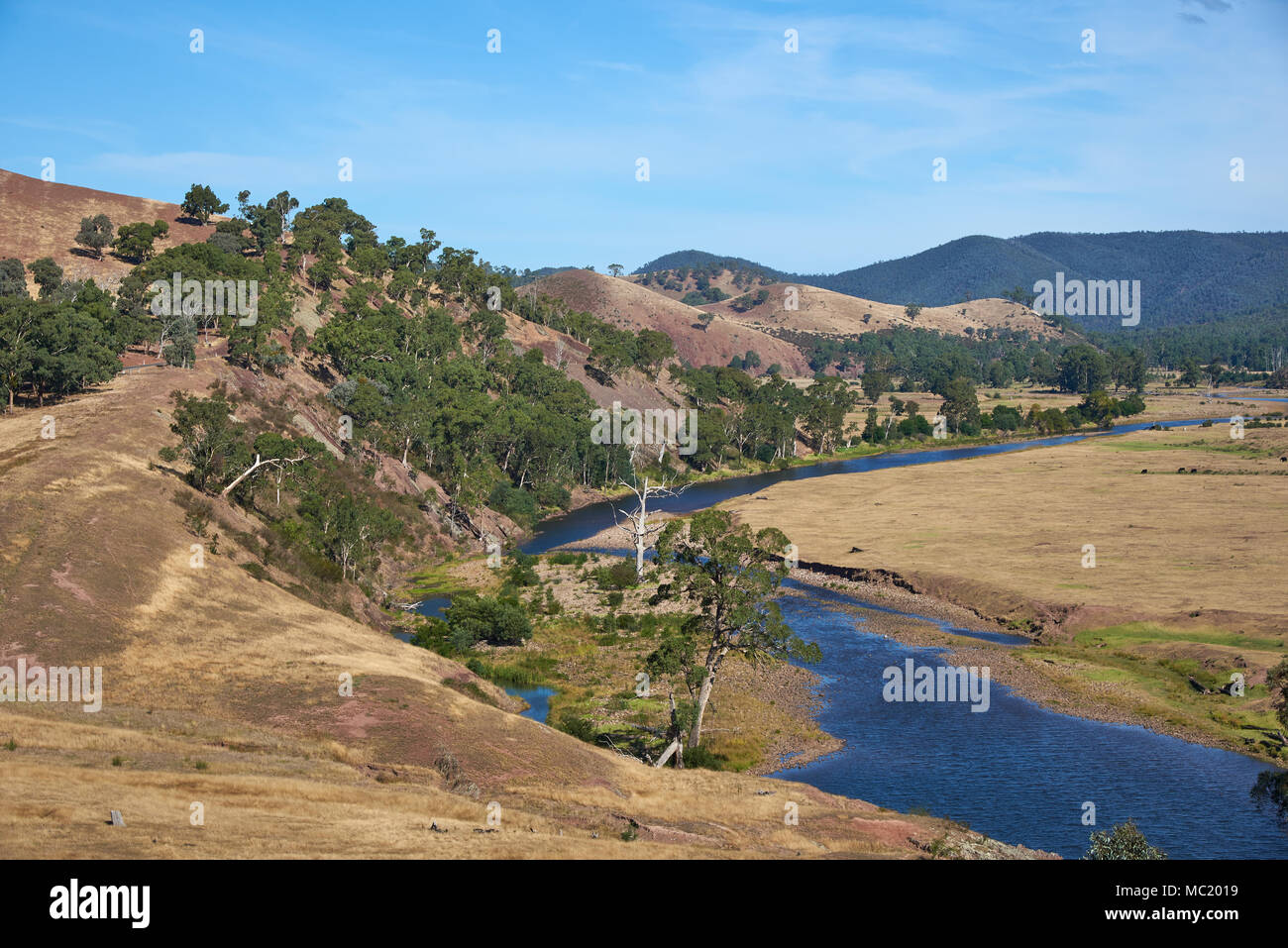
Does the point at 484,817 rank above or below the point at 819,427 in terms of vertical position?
below

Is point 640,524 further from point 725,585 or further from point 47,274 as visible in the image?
point 47,274

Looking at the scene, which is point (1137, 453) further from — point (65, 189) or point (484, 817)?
point (65, 189)

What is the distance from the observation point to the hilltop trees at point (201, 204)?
527 feet

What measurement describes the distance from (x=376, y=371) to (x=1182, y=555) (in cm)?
8357

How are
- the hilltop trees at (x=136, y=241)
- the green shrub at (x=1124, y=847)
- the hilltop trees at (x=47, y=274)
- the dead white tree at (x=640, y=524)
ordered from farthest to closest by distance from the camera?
the hilltop trees at (x=136, y=241), the hilltop trees at (x=47, y=274), the dead white tree at (x=640, y=524), the green shrub at (x=1124, y=847)

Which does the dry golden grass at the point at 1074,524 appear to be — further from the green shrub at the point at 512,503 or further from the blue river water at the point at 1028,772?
the green shrub at the point at 512,503

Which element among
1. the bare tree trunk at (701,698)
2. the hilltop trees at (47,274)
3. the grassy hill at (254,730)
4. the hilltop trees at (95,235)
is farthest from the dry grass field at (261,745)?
the hilltop trees at (95,235)

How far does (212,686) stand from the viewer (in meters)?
42.7

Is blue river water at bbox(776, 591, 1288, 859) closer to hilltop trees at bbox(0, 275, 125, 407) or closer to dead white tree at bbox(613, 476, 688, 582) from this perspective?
dead white tree at bbox(613, 476, 688, 582)

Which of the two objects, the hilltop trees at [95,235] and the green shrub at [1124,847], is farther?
the hilltop trees at [95,235]

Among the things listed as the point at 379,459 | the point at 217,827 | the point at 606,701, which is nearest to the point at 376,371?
Answer: the point at 379,459

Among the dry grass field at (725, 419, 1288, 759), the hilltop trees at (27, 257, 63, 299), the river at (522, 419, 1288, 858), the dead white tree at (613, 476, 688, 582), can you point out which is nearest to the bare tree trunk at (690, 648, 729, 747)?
the river at (522, 419, 1288, 858)

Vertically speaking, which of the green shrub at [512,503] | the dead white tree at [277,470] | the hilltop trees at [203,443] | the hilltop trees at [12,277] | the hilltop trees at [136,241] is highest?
the hilltop trees at [136,241]

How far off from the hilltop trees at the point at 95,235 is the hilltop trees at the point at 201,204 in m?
19.9
